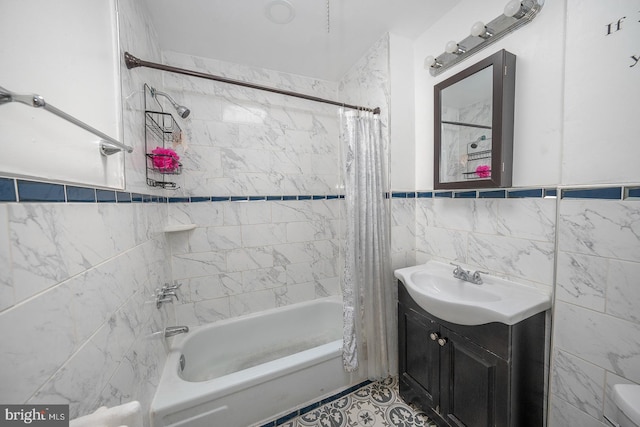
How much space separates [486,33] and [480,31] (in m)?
0.06

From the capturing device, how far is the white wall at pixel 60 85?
0.46 m

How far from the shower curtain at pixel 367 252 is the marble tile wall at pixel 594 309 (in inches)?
34.0

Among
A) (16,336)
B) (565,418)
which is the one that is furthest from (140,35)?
(565,418)

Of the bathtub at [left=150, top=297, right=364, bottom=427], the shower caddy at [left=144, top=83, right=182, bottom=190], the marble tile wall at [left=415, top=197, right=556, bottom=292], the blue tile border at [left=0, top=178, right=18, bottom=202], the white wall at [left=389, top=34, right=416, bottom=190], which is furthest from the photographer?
the white wall at [left=389, top=34, right=416, bottom=190]

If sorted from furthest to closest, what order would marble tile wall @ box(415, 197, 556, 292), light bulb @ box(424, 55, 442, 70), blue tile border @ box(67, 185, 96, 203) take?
light bulb @ box(424, 55, 442, 70)
marble tile wall @ box(415, 197, 556, 292)
blue tile border @ box(67, 185, 96, 203)

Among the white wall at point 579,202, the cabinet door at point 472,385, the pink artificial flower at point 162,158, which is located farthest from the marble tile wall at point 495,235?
the pink artificial flower at point 162,158

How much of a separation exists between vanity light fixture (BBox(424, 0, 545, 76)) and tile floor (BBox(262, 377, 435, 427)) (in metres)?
2.24

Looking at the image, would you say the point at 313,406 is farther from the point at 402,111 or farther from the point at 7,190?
the point at 402,111

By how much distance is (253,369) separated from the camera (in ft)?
4.40

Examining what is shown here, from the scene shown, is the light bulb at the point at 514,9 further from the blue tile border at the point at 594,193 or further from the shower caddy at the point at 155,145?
the shower caddy at the point at 155,145

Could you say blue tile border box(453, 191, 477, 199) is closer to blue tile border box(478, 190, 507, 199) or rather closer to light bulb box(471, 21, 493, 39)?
blue tile border box(478, 190, 507, 199)

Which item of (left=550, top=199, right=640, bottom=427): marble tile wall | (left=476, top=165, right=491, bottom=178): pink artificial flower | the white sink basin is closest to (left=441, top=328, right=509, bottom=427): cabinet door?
the white sink basin

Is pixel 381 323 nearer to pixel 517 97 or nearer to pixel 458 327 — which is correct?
pixel 458 327

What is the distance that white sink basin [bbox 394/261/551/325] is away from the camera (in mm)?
953
